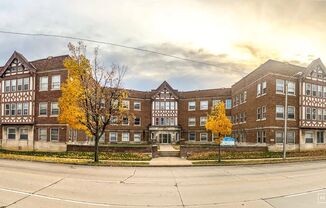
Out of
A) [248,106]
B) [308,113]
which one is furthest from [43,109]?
[308,113]

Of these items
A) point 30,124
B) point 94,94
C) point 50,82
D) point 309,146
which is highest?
point 50,82

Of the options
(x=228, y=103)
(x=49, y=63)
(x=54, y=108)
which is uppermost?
(x=49, y=63)

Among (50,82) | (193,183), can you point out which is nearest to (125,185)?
(193,183)

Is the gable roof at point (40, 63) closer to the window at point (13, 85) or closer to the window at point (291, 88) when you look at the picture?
the window at point (13, 85)

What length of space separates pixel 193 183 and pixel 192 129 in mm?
44038

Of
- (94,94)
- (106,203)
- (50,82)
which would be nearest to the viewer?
(106,203)

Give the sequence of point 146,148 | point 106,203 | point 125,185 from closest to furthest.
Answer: point 106,203, point 125,185, point 146,148

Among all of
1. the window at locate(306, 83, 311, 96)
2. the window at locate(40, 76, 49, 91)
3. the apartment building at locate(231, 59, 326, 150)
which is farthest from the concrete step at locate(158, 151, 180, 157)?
the window at locate(306, 83, 311, 96)

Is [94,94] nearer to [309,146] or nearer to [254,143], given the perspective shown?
[254,143]

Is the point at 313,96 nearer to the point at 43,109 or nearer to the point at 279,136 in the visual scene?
the point at 279,136

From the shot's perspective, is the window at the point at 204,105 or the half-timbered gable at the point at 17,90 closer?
the half-timbered gable at the point at 17,90

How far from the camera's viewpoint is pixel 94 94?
2506 cm

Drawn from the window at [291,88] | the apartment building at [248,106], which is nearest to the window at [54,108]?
the apartment building at [248,106]

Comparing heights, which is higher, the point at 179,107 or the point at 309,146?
the point at 179,107
